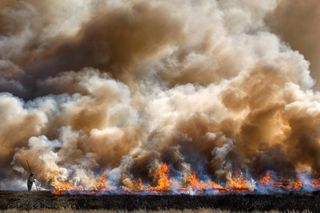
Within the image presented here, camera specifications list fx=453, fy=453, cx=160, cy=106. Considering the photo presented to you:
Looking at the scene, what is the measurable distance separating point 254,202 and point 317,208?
8.53 meters

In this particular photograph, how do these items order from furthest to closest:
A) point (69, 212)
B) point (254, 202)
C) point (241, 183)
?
point (241, 183), point (254, 202), point (69, 212)

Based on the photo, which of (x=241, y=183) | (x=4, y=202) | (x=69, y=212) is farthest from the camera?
(x=241, y=183)

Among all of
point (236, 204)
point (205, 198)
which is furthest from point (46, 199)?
point (236, 204)

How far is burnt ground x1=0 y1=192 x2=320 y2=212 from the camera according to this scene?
44.6 meters

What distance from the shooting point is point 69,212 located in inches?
1203

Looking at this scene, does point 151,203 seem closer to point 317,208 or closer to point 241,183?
point 317,208

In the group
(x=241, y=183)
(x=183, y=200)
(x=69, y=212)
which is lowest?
(x=69, y=212)

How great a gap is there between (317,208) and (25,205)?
34293 mm

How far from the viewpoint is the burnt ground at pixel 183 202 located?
146ft

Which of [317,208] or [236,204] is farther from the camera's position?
[236,204]

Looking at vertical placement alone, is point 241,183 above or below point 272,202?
above

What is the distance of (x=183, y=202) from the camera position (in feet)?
171

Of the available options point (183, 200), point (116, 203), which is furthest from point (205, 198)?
point (116, 203)

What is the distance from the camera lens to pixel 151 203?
51.7 m
